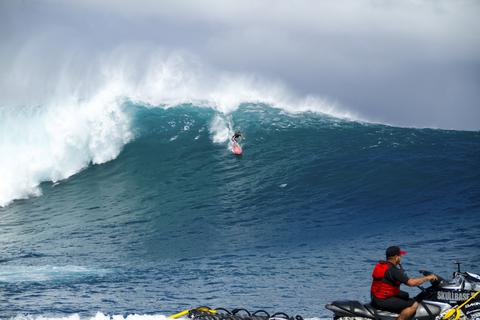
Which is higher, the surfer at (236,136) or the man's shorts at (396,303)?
the surfer at (236,136)

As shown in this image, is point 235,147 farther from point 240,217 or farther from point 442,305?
point 442,305

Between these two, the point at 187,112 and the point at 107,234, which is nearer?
the point at 107,234

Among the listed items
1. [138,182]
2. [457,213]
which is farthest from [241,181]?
[457,213]

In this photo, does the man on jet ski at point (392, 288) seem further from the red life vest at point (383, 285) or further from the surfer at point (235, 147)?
the surfer at point (235, 147)

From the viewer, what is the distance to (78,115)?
33.5 metres

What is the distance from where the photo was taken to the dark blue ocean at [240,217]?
14.5 m

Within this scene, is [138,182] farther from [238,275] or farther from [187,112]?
[238,275]

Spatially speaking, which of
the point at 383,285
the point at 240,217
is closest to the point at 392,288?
the point at 383,285

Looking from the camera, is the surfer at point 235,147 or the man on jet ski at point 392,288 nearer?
the man on jet ski at point 392,288

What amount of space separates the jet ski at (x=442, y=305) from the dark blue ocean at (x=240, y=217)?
11.5 ft

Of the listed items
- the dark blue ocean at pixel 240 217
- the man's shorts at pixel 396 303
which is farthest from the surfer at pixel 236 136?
the man's shorts at pixel 396 303

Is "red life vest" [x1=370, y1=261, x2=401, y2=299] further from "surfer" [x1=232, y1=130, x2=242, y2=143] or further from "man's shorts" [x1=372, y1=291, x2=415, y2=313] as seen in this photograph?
Answer: "surfer" [x1=232, y1=130, x2=242, y2=143]

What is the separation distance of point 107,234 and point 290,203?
6987mm

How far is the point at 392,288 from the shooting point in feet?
29.4
